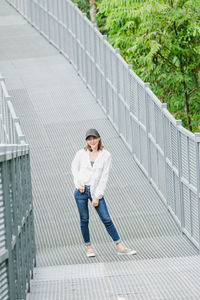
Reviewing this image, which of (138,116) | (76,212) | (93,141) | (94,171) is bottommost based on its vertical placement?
(76,212)

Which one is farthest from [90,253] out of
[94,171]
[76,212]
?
[76,212]

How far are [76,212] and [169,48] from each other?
765 centimetres

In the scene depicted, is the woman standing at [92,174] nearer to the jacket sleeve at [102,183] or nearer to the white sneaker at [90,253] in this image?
the jacket sleeve at [102,183]

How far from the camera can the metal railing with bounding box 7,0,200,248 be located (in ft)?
28.9

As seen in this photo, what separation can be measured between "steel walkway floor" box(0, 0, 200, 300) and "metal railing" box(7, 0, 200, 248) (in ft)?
0.85

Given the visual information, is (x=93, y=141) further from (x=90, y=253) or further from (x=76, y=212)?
(x=76, y=212)

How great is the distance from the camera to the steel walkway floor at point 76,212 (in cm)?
646

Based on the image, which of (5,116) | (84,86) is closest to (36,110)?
(84,86)

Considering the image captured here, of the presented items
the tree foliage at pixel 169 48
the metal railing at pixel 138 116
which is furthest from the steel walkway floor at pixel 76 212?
the tree foliage at pixel 169 48

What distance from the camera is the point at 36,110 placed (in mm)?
15680

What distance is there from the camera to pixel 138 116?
40.5 feet

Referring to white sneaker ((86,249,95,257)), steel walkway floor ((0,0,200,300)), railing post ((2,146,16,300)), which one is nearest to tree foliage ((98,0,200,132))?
steel walkway floor ((0,0,200,300))

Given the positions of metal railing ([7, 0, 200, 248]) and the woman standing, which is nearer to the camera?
the woman standing

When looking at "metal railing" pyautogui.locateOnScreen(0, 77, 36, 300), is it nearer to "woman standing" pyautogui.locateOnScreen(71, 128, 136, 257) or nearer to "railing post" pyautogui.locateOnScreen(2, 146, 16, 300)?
"railing post" pyautogui.locateOnScreen(2, 146, 16, 300)
